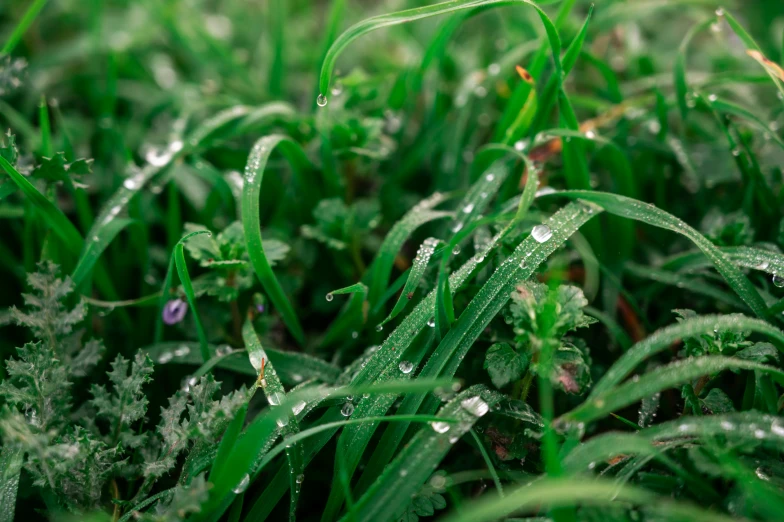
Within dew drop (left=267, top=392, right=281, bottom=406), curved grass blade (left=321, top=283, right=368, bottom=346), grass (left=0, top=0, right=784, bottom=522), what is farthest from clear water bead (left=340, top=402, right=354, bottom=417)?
curved grass blade (left=321, top=283, right=368, bottom=346)

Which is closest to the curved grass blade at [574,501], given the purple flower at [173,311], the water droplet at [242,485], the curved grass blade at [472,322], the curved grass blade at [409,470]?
the curved grass blade at [409,470]

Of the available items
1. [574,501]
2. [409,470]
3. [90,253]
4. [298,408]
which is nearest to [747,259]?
[574,501]

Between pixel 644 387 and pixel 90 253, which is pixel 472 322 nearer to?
pixel 644 387

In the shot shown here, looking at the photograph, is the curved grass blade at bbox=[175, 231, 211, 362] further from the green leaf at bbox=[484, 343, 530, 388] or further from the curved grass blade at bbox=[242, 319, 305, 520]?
the green leaf at bbox=[484, 343, 530, 388]

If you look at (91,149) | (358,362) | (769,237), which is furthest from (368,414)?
(91,149)

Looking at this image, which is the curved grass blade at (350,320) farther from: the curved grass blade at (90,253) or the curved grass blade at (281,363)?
the curved grass blade at (90,253)

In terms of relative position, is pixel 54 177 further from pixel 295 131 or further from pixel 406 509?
pixel 406 509
